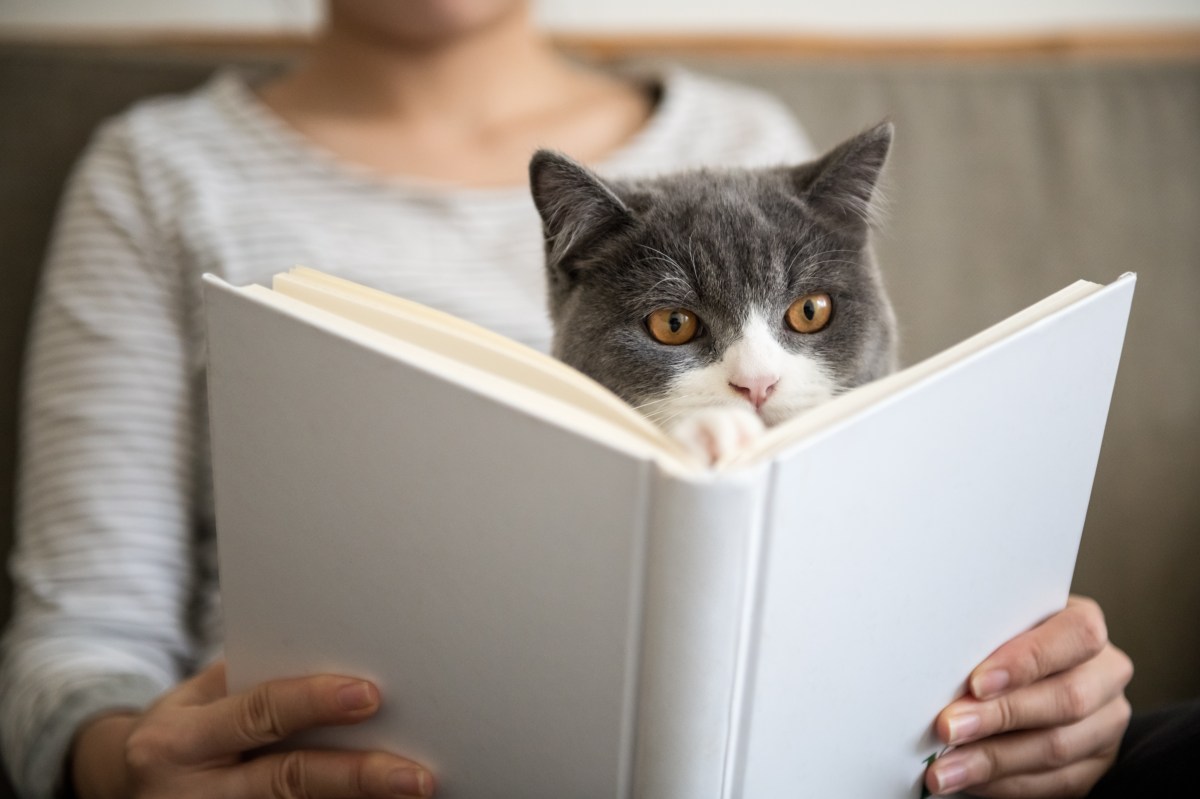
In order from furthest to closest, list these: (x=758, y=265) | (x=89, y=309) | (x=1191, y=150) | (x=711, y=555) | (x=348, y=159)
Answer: (x=1191, y=150), (x=348, y=159), (x=89, y=309), (x=758, y=265), (x=711, y=555)

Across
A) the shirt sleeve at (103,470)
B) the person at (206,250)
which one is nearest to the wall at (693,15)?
the person at (206,250)

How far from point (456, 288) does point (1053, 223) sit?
0.87 metres

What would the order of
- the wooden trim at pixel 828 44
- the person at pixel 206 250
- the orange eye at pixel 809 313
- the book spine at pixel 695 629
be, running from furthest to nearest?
the wooden trim at pixel 828 44 < the person at pixel 206 250 < the orange eye at pixel 809 313 < the book spine at pixel 695 629

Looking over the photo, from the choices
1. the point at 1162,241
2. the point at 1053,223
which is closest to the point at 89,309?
the point at 1053,223

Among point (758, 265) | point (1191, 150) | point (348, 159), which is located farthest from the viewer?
point (1191, 150)

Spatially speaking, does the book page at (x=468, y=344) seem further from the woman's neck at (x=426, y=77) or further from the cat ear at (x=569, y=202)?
the woman's neck at (x=426, y=77)

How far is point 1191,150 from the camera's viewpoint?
1339 mm

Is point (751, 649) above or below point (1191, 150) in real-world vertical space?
below

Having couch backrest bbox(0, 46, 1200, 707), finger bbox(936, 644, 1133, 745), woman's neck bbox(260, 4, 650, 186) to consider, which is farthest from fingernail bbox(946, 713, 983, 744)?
woman's neck bbox(260, 4, 650, 186)

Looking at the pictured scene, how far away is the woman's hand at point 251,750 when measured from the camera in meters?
0.60

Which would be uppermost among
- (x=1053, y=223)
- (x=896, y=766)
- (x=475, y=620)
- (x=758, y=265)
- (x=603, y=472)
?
(x=1053, y=223)

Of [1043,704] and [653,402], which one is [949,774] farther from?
[653,402]

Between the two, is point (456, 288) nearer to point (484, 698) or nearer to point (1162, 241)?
point (484, 698)

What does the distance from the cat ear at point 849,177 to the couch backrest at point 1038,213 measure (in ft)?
1.83
